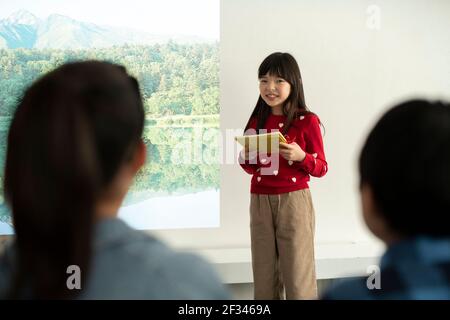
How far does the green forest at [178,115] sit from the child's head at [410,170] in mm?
2464

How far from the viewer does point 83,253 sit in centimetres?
78

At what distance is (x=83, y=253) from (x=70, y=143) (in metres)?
0.15

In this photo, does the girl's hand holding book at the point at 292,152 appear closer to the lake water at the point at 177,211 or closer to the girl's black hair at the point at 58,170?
the lake water at the point at 177,211

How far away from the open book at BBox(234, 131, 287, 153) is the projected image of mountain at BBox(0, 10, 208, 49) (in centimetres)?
124

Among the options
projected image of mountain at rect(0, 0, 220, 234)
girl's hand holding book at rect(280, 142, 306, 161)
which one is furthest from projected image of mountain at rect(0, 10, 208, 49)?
girl's hand holding book at rect(280, 142, 306, 161)

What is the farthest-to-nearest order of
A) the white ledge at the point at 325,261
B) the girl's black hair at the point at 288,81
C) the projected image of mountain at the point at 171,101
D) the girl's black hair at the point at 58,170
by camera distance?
the projected image of mountain at the point at 171,101 → the white ledge at the point at 325,261 → the girl's black hair at the point at 288,81 → the girl's black hair at the point at 58,170

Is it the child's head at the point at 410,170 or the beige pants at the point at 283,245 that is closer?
the child's head at the point at 410,170

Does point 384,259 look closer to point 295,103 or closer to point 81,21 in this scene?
point 295,103

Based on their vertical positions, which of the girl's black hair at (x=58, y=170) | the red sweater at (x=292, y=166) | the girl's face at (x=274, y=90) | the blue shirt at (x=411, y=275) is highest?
the girl's face at (x=274, y=90)

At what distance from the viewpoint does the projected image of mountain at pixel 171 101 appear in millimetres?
3299

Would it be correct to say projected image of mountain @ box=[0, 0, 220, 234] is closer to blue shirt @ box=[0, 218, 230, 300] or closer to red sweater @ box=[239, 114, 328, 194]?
red sweater @ box=[239, 114, 328, 194]

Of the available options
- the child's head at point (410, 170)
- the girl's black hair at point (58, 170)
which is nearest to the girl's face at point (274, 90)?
the child's head at point (410, 170)

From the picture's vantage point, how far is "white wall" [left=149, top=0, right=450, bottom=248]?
3340mm

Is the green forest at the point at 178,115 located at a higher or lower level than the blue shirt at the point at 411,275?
higher
